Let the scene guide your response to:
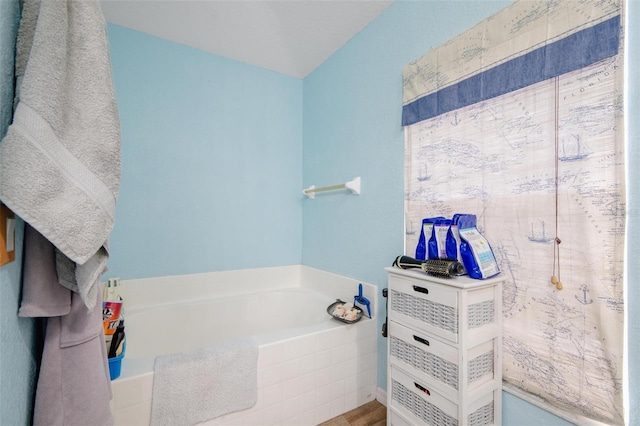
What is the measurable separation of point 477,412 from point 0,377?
1.37m

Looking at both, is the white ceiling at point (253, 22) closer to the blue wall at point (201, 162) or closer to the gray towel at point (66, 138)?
the blue wall at point (201, 162)

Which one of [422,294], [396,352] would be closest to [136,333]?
[396,352]

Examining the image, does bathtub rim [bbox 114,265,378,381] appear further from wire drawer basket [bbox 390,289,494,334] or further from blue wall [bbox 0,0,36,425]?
blue wall [bbox 0,0,36,425]

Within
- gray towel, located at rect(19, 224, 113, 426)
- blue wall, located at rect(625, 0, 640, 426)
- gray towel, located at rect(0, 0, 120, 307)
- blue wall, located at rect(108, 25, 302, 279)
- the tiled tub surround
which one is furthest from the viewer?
blue wall, located at rect(108, 25, 302, 279)

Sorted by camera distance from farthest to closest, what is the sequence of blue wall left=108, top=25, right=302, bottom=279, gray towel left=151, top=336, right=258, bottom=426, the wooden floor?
1. blue wall left=108, top=25, right=302, bottom=279
2. the wooden floor
3. gray towel left=151, top=336, right=258, bottom=426

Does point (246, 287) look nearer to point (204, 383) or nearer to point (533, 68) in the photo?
point (204, 383)

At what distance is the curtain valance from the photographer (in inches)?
35.9

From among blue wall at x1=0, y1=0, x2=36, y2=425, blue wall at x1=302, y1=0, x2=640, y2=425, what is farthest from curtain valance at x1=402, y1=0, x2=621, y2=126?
blue wall at x1=0, y1=0, x2=36, y2=425

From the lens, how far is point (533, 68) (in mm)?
1053

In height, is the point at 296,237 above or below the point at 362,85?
below

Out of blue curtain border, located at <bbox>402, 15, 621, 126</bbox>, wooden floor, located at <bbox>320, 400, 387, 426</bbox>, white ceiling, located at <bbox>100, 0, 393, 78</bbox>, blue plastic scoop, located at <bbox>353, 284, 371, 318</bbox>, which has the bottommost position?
wooden floor, located at <bbox>320, 400, 387, 426</bbox>

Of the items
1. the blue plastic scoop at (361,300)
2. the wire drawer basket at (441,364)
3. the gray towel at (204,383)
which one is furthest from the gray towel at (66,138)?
the blue plastic scoop at (361,300)

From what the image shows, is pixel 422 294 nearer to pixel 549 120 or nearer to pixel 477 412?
pixel 477 412

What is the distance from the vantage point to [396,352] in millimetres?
1300
